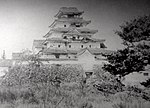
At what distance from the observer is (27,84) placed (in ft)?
18.1

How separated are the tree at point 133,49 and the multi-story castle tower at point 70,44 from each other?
281 cm

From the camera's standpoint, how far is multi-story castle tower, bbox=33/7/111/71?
26.3ft

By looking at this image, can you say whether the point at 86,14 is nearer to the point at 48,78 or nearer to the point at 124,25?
the point at 124,25

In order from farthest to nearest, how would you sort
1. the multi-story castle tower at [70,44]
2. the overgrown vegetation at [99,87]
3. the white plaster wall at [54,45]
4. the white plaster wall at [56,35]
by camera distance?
the white plaster wall at [56,35]
the white plaster wall at [54,45]
the multi-story castle tower at [70,44]
the overgrown vegetation at [99,87]

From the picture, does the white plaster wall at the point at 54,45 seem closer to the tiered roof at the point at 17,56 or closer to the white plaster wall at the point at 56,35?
the white plaster wall at the point at 56,35

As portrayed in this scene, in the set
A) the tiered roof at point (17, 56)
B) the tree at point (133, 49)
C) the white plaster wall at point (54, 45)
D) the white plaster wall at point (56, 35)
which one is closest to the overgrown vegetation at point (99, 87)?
the tree at point (133, 49)

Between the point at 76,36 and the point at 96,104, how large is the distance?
17.5 feet

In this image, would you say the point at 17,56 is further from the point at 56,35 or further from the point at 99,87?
the point at 56,35

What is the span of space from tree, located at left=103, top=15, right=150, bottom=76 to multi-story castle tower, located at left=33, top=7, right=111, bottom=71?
2.81m

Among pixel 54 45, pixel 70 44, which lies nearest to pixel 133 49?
pixel 70 44

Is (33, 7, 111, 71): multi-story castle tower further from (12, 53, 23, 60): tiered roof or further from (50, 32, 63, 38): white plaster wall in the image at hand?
(12, 53, 23, 60): tiered roof

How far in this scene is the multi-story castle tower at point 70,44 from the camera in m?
8.01

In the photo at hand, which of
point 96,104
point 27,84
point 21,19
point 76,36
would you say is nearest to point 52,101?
point 96,104

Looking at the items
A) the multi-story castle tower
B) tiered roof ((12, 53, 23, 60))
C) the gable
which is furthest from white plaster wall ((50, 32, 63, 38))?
tiered roof ((12, 53, 23, 60))
